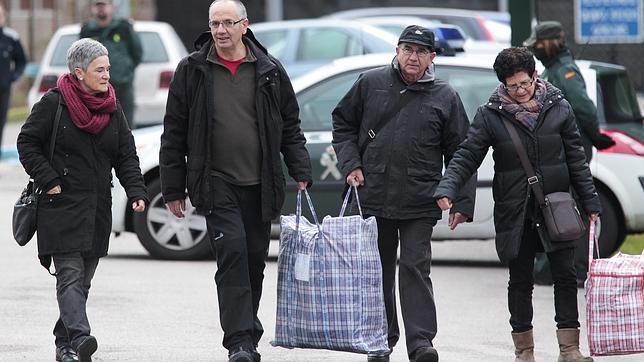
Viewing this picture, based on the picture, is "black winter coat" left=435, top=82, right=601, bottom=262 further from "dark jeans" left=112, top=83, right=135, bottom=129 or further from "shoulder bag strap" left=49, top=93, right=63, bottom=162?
"dark jeans" left=112, top=83, right=135, bottom=129

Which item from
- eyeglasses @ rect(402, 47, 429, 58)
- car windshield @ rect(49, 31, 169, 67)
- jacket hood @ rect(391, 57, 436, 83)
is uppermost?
eyeglasses @ rect(402, 47, 429, 58)

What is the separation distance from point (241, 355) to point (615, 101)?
4.77m

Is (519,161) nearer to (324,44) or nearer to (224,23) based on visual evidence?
(224,23)

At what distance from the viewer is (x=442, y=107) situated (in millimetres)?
7730

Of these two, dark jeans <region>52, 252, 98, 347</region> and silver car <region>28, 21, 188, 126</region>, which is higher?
dark jeans <region>52, 252, 98, 347</region>

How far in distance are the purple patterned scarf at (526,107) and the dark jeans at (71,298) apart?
6.96 ft

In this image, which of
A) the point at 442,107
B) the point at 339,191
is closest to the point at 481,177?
the point at 339,191

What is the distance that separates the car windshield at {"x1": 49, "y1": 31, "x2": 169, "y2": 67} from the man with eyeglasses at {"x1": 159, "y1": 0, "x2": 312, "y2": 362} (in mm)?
11643

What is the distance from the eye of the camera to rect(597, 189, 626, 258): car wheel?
1112 centimetres

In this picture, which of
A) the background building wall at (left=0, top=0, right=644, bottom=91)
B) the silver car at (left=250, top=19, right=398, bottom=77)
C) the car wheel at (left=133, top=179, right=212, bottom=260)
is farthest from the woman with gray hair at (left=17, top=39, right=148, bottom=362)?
the background building wall at (left=0, top=0, right=644, bottom=91)

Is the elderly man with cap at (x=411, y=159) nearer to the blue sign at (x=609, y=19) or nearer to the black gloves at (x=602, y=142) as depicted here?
the black gloves at (x=602, y=142)

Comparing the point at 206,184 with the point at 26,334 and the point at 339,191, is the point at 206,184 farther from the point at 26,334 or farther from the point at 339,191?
the point at 339,191

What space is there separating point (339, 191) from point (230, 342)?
141 inches

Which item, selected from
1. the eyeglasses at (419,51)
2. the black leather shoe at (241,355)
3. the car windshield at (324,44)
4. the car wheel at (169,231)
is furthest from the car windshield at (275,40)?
the black leather shoe at (241,355)
